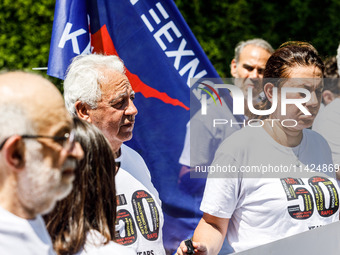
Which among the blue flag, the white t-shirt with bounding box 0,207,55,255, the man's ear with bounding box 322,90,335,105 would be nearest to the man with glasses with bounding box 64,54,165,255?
the blue flag

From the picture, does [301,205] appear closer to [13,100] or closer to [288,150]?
[288,150]

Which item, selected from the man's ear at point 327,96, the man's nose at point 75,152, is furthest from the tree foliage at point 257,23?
the man's nose at point 75,152

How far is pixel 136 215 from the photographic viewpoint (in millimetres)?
2156

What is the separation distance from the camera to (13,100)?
1.16 m

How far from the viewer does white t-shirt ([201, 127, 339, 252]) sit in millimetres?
2234

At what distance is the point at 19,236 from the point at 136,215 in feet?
3.18

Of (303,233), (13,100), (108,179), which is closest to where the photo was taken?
(13,100)

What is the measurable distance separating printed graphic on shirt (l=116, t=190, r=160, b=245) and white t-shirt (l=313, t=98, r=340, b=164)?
1.20 metres

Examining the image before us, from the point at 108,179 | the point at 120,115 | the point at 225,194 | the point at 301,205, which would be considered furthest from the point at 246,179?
the point at 108,179

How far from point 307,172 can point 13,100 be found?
1665mm

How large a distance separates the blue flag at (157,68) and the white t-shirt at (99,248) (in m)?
1.44

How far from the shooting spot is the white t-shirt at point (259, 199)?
223cm

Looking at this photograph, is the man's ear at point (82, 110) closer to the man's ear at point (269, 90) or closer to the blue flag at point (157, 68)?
the blue flag at point (157, 68)

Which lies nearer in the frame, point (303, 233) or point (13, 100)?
point (13, 100)
